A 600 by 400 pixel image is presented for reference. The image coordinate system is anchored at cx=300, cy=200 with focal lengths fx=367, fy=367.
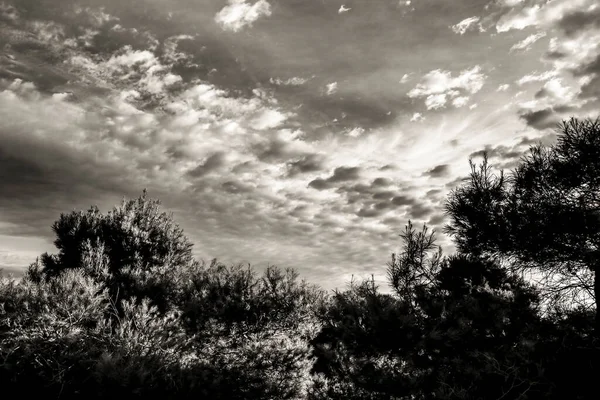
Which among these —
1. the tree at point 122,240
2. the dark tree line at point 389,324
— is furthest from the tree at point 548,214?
the tree at point 122,240

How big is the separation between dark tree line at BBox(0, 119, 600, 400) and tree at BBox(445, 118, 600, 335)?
0.02m

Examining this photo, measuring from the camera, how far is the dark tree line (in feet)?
17.6

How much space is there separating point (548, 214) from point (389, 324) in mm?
3221

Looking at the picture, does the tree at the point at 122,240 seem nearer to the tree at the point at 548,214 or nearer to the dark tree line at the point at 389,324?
the dark tree line at the point at 389,324

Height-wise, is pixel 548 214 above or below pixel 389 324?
above

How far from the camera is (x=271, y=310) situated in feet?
38.0

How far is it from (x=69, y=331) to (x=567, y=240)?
11.0 m

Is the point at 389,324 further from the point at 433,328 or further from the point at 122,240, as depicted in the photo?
the point at 122,240

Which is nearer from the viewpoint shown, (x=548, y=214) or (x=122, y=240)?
(x=548, y=214)

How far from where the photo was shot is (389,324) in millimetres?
6758

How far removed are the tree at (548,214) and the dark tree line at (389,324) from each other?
0.8 inches

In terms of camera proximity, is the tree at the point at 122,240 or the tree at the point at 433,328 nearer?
the tree at the point at 433,328

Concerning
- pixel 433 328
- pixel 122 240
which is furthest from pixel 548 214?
pixel 122 240

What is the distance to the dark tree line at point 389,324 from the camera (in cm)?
537
